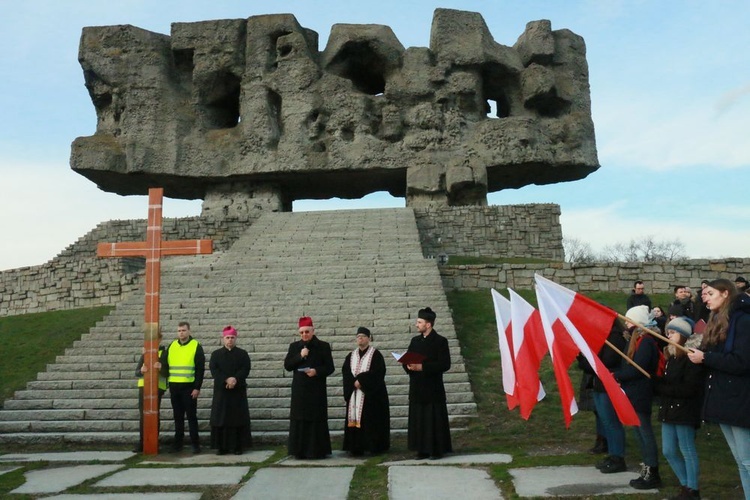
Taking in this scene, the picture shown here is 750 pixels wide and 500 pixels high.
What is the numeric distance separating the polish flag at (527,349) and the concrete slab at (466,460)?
1.69 ft

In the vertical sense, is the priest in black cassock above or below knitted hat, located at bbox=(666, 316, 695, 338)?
below

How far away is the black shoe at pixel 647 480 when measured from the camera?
18.5 feet

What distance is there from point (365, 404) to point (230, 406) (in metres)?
1.55

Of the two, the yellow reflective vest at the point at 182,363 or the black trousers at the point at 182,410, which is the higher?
the yellow reflective vest at the point at 182,363

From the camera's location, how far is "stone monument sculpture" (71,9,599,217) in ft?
75.5

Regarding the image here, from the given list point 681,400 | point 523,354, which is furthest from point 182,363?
point 681,400

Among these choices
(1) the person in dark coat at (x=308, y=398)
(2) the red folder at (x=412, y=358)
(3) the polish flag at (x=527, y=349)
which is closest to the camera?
(3) the polish flag at (x=527, y=349)

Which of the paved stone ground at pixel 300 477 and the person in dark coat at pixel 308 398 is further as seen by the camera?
the person in dark coat at pixel 308 398

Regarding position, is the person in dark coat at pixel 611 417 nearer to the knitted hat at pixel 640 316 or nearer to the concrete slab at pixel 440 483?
the knitted hat at pixel 640 316

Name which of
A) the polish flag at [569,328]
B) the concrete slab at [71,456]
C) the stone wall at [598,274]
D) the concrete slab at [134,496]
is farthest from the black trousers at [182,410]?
the stone wall at [598,274]

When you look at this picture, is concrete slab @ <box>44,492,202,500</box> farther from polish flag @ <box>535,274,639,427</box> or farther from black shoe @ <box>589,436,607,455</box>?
black shoe @ <box>589,436,607,455</box>

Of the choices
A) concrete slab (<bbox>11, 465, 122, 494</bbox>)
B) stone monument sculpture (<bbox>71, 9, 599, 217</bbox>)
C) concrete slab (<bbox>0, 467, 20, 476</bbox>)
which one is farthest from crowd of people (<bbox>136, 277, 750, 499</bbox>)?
stone monument sculpture (<bbox>71, 9, 599, 217</bbox>)

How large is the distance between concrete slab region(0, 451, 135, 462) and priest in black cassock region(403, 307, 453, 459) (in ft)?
10.1

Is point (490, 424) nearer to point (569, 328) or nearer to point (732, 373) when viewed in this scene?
point (569, 328)
